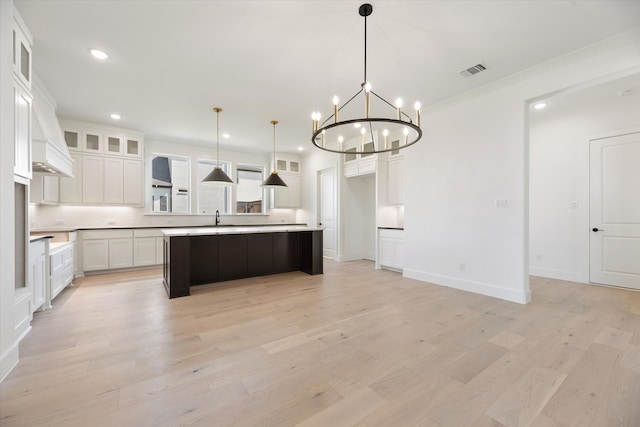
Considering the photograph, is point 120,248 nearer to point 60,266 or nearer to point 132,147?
point 60,266

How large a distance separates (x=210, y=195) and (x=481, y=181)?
6221 mm

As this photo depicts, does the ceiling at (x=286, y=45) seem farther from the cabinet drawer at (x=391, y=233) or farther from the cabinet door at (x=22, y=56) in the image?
the cabinet drawer at (x=391, y=233)

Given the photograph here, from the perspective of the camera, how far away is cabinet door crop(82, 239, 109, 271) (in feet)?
16.8

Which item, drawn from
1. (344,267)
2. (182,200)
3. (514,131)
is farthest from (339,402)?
(182,200)

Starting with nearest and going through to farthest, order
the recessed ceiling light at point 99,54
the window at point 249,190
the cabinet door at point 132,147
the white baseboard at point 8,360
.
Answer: the white baseboard at point 8,360 < the recessed ceiling light at point 99,54 < the cabinet door at point 132,147 < the window at point 249,190

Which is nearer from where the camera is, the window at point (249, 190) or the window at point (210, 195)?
the window at point (210, 195)

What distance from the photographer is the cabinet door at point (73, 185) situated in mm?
5082

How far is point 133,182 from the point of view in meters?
5.79

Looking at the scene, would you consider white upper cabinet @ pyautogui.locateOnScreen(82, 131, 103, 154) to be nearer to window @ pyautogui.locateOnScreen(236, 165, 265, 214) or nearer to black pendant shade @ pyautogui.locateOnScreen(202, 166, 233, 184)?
black pendant shade @ pyautogui.locateOnScreen(202, 166, 233, 184)

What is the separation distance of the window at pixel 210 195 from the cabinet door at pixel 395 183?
417cm

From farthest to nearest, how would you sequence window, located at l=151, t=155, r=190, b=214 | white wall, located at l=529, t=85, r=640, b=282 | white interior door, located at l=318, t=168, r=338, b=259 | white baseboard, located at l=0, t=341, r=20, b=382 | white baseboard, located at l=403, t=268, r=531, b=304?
white interior door, located at l=318, t=168, r=338, b=259 < window, located at l=151, t=155, r=190, b=214 < white wall, located at l=529, t=85, r=640, b=282 < white baseboard, located at l=403, t=268, r=531, b=304 < white baseboard, located at l=0, t=341, r=20, b=382

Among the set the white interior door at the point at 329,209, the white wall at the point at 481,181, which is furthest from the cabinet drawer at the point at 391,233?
the white interior door at the point at 329,209

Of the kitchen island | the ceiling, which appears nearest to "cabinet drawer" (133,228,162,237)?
the kitchen island

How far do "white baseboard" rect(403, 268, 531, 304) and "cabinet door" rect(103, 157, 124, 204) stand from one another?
5982 mm
